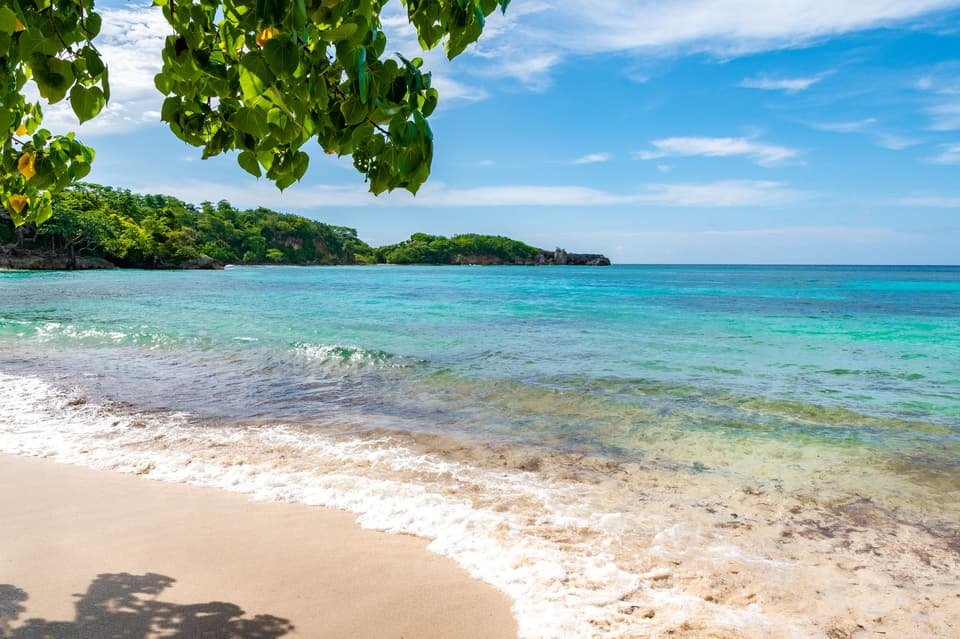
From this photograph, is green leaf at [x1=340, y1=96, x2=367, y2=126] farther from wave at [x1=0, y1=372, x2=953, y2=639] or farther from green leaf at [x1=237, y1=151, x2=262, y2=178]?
wave at [x1=0, y1=372, x2=953, y2=639]

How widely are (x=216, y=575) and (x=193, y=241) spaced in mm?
100178

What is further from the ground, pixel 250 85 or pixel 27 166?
pixel 250 85

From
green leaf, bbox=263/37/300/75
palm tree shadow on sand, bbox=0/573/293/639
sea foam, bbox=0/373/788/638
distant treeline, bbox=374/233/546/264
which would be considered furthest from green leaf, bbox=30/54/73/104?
distant treeline, bbox=374/233/546/264

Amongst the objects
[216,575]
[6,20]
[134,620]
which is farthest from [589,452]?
[6,20]

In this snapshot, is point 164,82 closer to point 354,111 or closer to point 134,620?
point 354,111

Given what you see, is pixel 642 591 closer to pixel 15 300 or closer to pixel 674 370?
pixel 674 370

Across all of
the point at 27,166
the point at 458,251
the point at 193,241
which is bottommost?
the point at 27,166

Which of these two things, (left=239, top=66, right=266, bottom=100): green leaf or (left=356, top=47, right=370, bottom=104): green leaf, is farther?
(left=239, top=66, right=266, bottom=100): green leaf

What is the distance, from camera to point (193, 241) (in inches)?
3602

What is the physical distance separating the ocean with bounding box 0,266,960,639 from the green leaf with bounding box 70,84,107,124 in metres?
3.32

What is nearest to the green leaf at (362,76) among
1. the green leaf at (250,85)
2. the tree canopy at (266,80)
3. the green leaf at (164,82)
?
the tree canopy at (266,80)

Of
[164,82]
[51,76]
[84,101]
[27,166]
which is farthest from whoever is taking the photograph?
[27,166]

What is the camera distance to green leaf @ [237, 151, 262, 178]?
7.02 feet

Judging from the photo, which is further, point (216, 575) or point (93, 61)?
point (216, 575)
